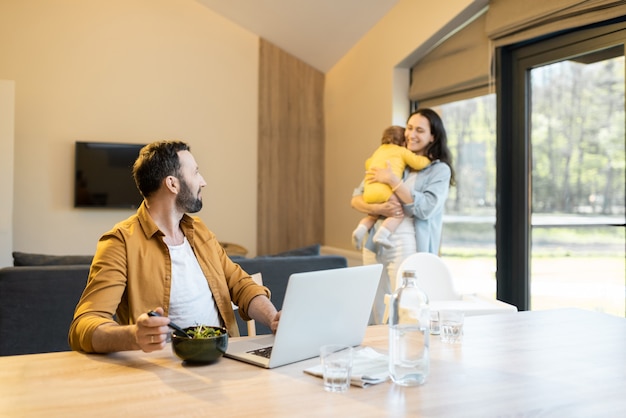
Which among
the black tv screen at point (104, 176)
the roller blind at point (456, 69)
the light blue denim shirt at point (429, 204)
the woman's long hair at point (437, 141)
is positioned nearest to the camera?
the light blue denim shirt at point (429, 204)

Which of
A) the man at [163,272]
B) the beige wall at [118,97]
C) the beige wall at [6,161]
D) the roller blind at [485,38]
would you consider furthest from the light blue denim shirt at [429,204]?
the beige wall at [6,161]

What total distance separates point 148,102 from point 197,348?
5.09m

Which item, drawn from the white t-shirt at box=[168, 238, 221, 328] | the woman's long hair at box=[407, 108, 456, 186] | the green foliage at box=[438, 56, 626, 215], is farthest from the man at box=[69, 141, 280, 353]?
the green foliage at box=[438, 56, 626, 215]

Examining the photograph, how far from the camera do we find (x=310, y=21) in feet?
18.8

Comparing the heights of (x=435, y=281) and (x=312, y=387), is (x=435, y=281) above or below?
above

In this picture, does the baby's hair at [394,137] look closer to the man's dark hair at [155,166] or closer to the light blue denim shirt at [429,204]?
the light blue denim shirt at [429,204]

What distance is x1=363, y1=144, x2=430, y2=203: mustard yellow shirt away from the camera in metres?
3.63

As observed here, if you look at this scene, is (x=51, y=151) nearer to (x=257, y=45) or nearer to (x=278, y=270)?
(x=257, y=45)

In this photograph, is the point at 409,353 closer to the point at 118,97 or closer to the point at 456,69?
the point at 456,69

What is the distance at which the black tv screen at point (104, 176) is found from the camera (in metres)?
5.97

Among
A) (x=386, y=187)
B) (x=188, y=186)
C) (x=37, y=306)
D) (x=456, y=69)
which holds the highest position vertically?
(x=456, y=69)

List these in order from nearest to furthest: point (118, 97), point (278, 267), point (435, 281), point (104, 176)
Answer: point (435, 281)
point (278, 267)
point (104, 176)
point (118, 97)

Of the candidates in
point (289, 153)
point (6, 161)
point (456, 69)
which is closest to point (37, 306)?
point (6, 161)

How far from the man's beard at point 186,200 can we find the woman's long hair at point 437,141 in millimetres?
1875
